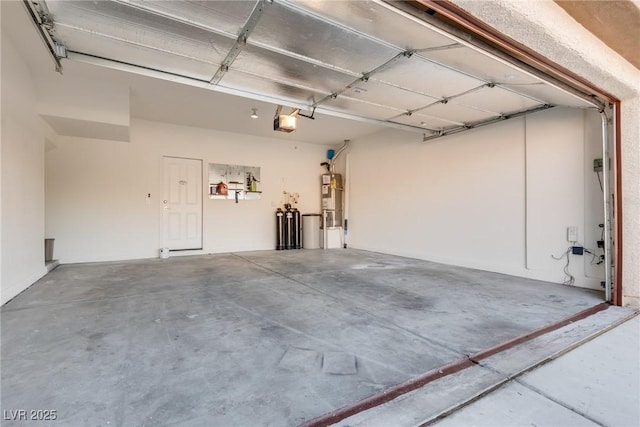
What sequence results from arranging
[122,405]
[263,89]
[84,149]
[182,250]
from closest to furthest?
[122,405], [263,89], [84,149], [182,250]

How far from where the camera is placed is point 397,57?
116 inches

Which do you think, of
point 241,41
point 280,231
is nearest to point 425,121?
point 241,41

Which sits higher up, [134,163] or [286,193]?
[134,163]

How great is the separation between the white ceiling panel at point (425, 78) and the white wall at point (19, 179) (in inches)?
164

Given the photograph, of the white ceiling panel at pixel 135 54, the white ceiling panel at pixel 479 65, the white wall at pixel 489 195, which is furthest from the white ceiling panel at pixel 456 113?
the white ceiling panel at pixel 135 54

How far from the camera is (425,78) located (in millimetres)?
3398

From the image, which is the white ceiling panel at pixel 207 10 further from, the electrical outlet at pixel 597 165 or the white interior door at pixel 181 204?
the white interior door at pixel 181 204

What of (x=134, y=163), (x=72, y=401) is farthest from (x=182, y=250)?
(x=72, y=401)

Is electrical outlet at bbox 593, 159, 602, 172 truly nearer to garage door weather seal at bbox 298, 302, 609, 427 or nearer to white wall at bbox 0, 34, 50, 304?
garage door weather seal at bbox 298, 302, 609, 427

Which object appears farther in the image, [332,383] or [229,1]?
Result: [229,1]

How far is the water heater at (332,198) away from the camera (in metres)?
8.51

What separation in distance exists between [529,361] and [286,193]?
7.00 m

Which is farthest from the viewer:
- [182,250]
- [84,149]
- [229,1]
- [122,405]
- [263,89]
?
[182,250]

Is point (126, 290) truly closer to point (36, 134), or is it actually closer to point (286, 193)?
point (36, 134)
